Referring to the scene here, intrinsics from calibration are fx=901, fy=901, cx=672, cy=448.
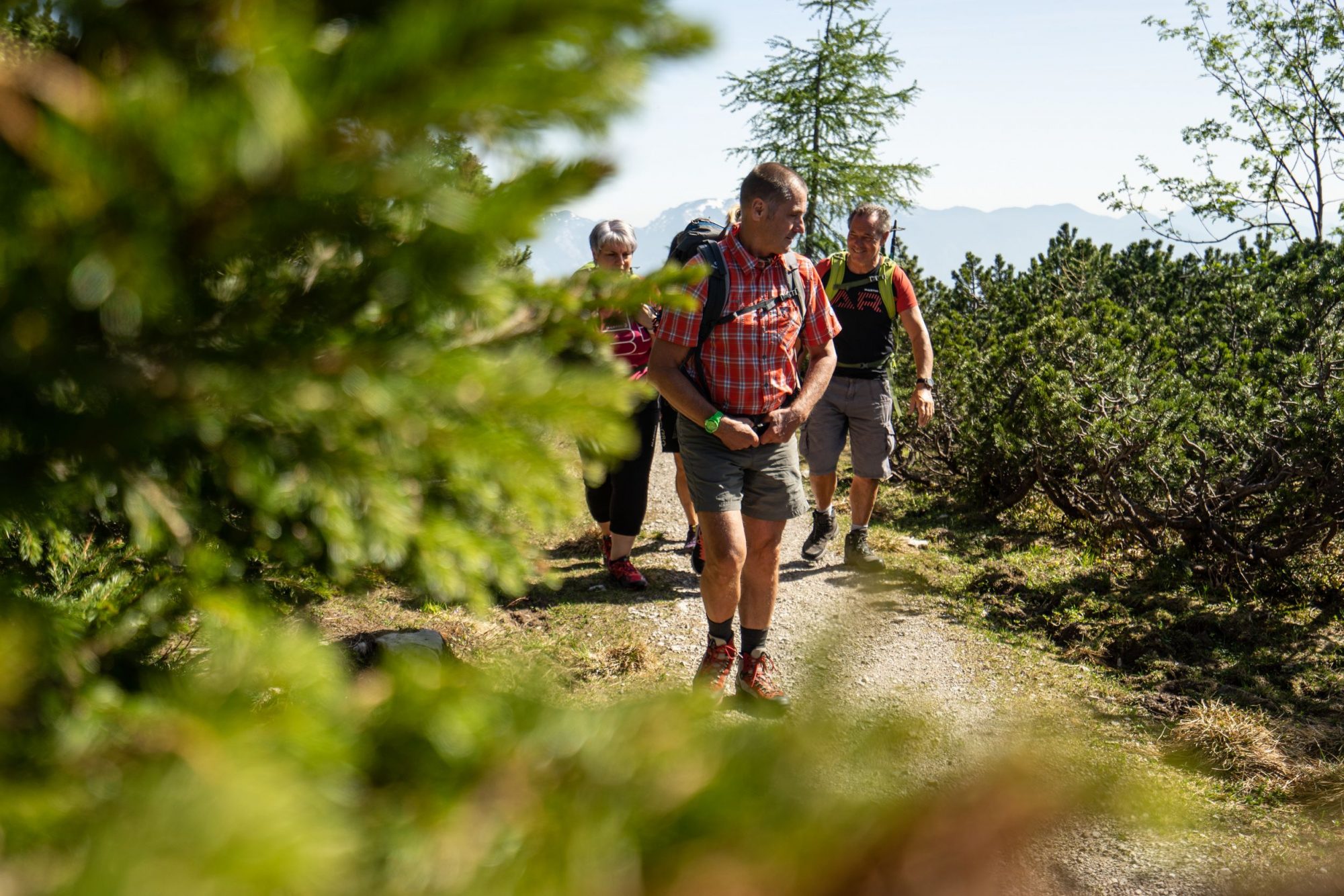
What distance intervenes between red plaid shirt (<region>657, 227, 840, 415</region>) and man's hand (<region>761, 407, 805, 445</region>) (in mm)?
49

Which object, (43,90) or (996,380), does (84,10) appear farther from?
→ (996,380)

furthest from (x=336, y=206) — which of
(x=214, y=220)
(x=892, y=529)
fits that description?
(x=892, y=529)

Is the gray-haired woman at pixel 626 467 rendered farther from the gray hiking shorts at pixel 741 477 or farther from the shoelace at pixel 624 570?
the gray hiking shorts at pixel 741 477

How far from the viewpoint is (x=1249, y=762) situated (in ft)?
Answer: 13.2

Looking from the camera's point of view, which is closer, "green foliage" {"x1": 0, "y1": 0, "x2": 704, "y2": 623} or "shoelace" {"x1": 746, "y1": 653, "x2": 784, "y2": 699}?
"green foliage" {"x1": 0, "y1": 0, "x2": 704, "y2": 623}

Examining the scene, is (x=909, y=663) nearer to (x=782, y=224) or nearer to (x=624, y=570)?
(x=624, y=570)

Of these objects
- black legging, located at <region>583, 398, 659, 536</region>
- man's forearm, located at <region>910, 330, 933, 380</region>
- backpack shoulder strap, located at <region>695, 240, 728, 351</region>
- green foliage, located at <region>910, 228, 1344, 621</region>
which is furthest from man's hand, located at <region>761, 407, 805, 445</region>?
green foliage, located at <region>910, 228, 1344, 621</region>

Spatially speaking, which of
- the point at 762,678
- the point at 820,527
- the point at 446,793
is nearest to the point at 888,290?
the point at 820,527

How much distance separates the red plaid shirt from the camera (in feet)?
13.2

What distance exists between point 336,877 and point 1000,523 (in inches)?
318

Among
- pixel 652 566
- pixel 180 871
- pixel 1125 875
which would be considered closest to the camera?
pixel 180 871

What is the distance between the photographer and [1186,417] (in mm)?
6047

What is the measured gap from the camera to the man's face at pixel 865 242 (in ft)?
20.1

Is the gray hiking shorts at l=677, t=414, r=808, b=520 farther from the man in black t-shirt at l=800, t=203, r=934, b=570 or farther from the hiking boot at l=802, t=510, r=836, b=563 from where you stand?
the hiking boot at l=802, t=510, r=836, b=563
